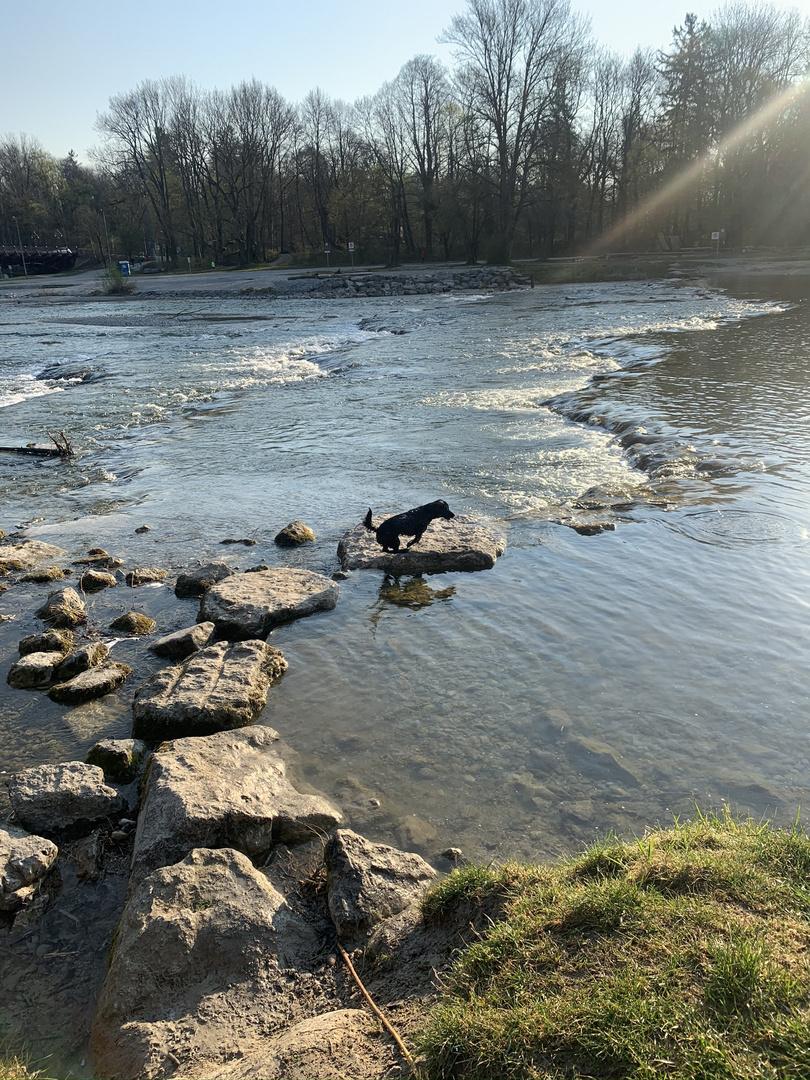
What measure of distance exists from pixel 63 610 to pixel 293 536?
2.57 metres

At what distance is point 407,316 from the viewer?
113 feet

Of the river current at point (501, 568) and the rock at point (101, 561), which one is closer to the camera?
the river current at point (501, 568)

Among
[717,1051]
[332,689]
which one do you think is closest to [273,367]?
[332,689]

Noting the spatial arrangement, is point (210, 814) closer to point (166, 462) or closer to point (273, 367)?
point (166, 462)

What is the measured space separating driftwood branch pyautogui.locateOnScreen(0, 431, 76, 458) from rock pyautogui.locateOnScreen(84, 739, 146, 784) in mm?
9329

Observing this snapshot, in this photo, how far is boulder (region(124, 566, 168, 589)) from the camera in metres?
7.08

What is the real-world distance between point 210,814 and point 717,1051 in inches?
93.5

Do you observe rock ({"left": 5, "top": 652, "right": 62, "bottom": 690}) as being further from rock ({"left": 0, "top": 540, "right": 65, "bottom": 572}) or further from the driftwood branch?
the driftwood branch

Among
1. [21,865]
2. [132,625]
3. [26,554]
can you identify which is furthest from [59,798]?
[26,554]

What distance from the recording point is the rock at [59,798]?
12.6 feet

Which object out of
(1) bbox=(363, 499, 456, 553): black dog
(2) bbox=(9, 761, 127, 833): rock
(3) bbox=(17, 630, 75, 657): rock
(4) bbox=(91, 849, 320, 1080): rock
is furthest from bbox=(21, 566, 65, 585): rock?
(4) bbox=(91, 849, 320, 1080): rock

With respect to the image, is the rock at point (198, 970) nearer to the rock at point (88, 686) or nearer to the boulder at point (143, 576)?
the rock at point (88, 686)

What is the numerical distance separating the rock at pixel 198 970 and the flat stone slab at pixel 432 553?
4.13 m

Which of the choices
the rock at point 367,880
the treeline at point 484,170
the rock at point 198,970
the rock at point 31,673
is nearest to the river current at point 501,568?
the rock at point 31,673
